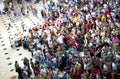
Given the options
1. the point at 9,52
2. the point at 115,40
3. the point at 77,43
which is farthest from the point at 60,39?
the point at 9,52

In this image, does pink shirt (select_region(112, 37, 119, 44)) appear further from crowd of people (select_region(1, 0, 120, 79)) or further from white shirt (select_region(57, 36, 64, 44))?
white shirt (select_region(57, 36, 64, 44))

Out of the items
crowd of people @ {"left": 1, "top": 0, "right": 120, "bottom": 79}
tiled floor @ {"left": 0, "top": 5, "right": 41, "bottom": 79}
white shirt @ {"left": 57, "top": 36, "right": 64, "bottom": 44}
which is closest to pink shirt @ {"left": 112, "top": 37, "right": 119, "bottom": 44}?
crowd of people @ {"left": 1, "top": 0, "right": 120, "bottom": 79}

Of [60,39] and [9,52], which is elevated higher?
[60,39]

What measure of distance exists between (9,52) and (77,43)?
13.8 feet

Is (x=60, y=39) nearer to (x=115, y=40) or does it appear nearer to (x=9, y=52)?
(x=115, y=40)

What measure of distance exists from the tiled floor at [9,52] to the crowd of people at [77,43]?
0.61 metres

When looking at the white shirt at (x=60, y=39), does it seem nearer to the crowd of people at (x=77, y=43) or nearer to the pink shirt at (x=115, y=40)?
the crowd of people at (x=77, y=43)

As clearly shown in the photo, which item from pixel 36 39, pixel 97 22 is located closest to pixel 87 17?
pixel 97 22

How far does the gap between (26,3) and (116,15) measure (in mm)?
9977

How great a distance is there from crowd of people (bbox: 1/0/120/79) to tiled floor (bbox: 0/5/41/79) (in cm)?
61

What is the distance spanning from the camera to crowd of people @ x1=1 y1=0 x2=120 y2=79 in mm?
11742

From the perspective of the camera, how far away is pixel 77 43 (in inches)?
564

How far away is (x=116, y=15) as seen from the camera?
1584cm

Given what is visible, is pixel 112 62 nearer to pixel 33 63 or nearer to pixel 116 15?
pixel 33 63
